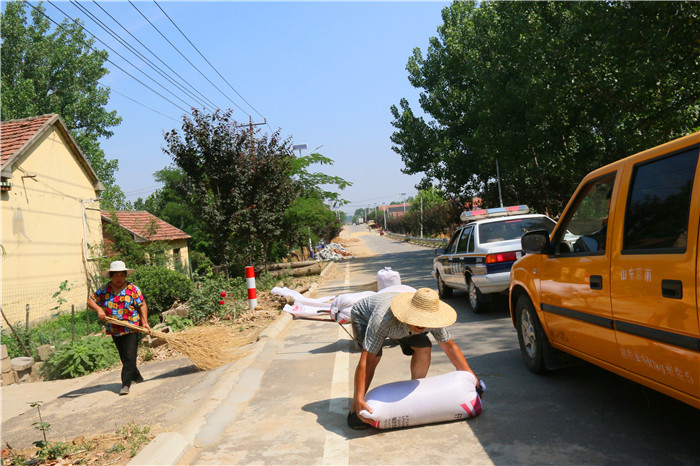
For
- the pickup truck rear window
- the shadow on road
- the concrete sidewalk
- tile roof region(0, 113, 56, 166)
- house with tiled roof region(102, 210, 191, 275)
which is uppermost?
tile roof region(0, 113, 56, 166)

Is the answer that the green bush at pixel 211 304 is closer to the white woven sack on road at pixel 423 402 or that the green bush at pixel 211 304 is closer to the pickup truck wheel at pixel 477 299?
the pickup truck wheel at pixel 477 299

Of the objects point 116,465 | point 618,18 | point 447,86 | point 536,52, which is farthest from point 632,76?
point 447,86

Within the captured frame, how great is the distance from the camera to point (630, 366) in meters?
3.85

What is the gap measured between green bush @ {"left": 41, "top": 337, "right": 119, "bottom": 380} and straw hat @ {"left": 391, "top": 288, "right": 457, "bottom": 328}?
6520 mm

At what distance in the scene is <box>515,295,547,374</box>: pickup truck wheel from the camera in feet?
18.2

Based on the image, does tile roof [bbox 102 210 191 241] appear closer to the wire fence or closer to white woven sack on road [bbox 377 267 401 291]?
the wire fence

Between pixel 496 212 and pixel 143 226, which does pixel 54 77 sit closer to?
pixel 143 226

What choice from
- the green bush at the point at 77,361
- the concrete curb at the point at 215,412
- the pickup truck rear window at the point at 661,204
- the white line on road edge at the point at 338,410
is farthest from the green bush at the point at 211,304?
the pickup truck rear window at the point at 661,204

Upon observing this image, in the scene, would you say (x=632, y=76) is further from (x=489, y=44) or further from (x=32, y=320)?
(x=32, y=320)

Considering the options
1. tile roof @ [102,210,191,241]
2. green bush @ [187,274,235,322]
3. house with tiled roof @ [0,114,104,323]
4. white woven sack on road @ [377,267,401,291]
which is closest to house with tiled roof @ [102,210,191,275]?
tile roof @ [102,210,191,241]

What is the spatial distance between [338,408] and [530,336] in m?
2.24

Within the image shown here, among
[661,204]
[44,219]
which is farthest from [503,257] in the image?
[44,219]

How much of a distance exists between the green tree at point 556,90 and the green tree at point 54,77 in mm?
21319

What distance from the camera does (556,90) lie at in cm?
1686
